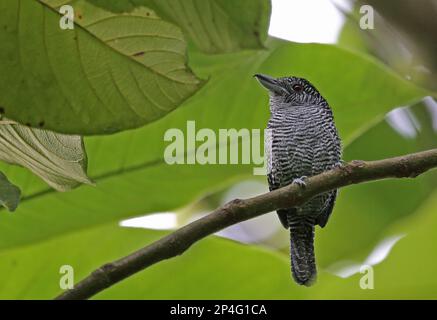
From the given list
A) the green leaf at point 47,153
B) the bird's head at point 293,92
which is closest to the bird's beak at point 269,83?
the bird's head at point 293,92

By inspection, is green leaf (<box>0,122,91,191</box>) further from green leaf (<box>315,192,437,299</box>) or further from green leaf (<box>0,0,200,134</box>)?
green leaf (<box>315,192,437,299</box>)

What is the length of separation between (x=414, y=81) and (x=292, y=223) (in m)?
0.76

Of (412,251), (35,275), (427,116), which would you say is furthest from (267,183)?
(35,275)

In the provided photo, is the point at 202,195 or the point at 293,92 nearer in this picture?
the point at 202,195

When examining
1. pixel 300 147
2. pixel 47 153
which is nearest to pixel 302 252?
pixel 300 147

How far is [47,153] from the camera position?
89 centimetres

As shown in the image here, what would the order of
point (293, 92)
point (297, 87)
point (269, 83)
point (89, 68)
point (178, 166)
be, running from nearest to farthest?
1. point (89, 68)
2. point (178, 166)
3. point (269, 83)
4. point (297, 87)
5. point (293, 92)

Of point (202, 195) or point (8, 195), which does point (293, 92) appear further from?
point (8, 195)

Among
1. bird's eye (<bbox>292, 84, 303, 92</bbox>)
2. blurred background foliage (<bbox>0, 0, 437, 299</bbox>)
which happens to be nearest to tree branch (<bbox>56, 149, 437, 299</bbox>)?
blurred background foliage (<bbox>0, 0, 437, 299</bbox>)

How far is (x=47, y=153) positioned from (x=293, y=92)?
1.26 meters

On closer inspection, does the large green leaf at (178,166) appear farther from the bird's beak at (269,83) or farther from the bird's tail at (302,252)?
the bird's tail at (302,252)

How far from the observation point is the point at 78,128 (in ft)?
2.63

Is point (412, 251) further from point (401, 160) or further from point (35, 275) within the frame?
point (35, 275)

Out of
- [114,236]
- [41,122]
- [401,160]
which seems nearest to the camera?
[41,122]
